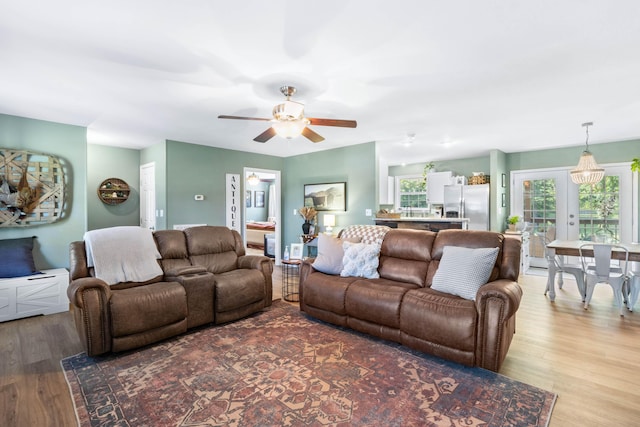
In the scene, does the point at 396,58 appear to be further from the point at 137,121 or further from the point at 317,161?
the point at 317,161

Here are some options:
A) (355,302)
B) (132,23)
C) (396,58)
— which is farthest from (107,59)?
(355,302)

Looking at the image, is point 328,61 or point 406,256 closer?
point 328,61

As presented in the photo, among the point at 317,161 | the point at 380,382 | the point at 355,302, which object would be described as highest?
the point at 317,161

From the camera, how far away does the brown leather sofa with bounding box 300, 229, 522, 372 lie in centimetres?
232

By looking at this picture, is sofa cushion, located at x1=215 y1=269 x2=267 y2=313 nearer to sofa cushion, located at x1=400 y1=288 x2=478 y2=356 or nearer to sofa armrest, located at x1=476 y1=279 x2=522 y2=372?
sofa cushion, located at x1=400 y1=288 x2=478 y2=356

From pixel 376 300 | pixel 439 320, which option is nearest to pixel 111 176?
pixel 376 300

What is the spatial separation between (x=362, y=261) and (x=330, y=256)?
379 mm

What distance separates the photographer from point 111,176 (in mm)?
5828

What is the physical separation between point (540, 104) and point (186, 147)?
17.2 feet

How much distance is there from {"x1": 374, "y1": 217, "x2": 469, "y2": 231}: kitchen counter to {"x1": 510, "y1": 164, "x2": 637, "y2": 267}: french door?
134 centimetres

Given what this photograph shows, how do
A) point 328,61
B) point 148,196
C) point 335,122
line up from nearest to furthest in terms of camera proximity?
1. point 328,61
2. point 335,122
3. point 148,196

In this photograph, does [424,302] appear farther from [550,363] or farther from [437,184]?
[437,184]

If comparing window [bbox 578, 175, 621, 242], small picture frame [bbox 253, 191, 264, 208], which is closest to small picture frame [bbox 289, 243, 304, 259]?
window [bbox 578, 175, 621, 242]

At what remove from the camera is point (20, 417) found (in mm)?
1848
